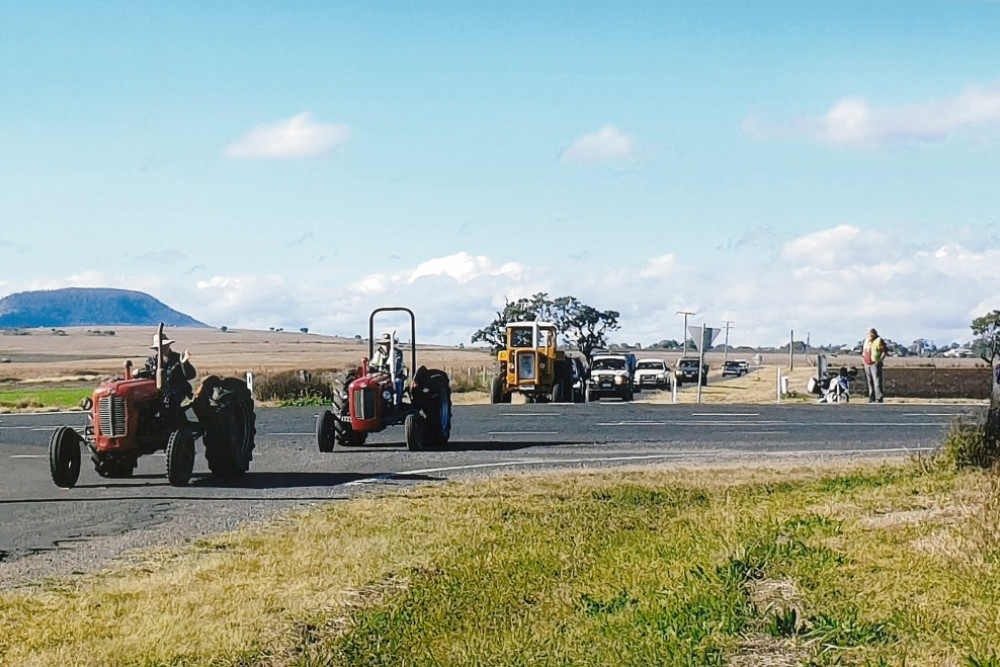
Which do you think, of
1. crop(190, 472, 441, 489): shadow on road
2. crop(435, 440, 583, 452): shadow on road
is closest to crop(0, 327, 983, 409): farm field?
crop(435, 440, 583, 452): shadow on road

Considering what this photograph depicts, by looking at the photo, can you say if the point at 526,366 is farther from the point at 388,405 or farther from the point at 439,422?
the point at 388,405

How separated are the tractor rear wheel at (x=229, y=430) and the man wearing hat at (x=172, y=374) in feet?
1.63

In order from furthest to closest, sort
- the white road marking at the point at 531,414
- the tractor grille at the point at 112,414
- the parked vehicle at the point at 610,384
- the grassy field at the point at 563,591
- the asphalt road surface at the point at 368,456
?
the parked vehicle at the point at 610,384 < the white road marking at the point at 531,414 < the tractor grille at the point at 112,414 < the asphalt road surface at the point at 368,456 < the grassy field at the point at 563,591

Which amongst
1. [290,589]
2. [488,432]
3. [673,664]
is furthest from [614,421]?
[673,664]

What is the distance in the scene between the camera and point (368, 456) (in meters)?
20.1

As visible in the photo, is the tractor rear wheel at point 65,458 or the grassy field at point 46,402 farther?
the grassy field at point 46,402

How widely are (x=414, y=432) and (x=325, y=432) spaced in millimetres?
1290

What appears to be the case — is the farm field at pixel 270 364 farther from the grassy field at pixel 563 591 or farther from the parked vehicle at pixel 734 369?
the grassy field at pixel 563 591

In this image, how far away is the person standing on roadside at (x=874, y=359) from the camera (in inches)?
1287

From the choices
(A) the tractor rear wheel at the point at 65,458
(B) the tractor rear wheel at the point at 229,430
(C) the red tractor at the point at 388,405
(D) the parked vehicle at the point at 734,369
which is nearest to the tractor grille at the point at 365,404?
(C) the red tractor at the point at 388,405

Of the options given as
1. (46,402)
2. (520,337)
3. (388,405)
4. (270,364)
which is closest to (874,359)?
(520,337)

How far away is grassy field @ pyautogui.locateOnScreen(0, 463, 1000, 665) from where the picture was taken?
22.9ft

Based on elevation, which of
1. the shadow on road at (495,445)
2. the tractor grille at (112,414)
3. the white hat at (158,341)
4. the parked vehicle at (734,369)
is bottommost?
the shadow on road at (495,445)

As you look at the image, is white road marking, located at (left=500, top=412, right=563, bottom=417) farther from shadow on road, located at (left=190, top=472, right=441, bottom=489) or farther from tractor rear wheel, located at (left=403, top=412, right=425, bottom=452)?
shadow on road, located at (left=190, top=472, right=441, bottom=489)
